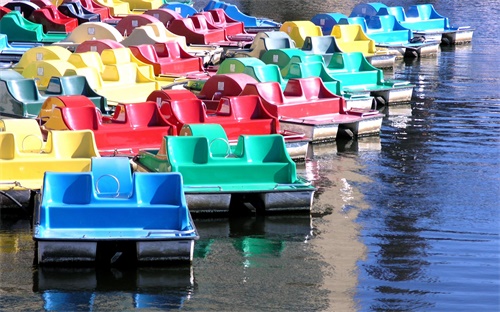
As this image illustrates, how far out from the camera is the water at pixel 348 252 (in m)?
10.5

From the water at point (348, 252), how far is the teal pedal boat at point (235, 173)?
→ 0.86 feet

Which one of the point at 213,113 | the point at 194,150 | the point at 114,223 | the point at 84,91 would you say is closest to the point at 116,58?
the point at 84,91

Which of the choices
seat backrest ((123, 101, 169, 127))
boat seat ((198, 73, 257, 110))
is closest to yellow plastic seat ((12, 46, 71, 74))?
boat seat ((198, 73, 257, 110))

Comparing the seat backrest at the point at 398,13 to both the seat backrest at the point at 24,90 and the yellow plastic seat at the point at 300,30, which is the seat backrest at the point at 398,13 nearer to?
the yellow plastic seat at the point at 300,30

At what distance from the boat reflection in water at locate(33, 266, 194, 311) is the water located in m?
0.01

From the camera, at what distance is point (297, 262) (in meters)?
11.7

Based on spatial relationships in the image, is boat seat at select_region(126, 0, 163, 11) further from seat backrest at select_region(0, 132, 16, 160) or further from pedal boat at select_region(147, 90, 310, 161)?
seat backrest at select_region(0, 132, 16, 160)

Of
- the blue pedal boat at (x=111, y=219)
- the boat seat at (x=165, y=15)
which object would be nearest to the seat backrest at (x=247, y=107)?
the blue pedal boat at (x=111, y=219)

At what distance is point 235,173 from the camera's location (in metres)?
13.7

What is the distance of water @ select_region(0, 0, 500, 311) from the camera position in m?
10.5

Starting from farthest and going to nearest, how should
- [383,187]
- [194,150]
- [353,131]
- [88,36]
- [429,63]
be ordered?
[429,63] → [88,36] → [353,131] → [383,187] → [194,150]

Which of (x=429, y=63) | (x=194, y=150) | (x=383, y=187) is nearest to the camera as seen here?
(x=194, y=150)

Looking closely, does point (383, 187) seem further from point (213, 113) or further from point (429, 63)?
point (429, 63)

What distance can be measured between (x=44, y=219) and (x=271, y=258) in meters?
2.45
